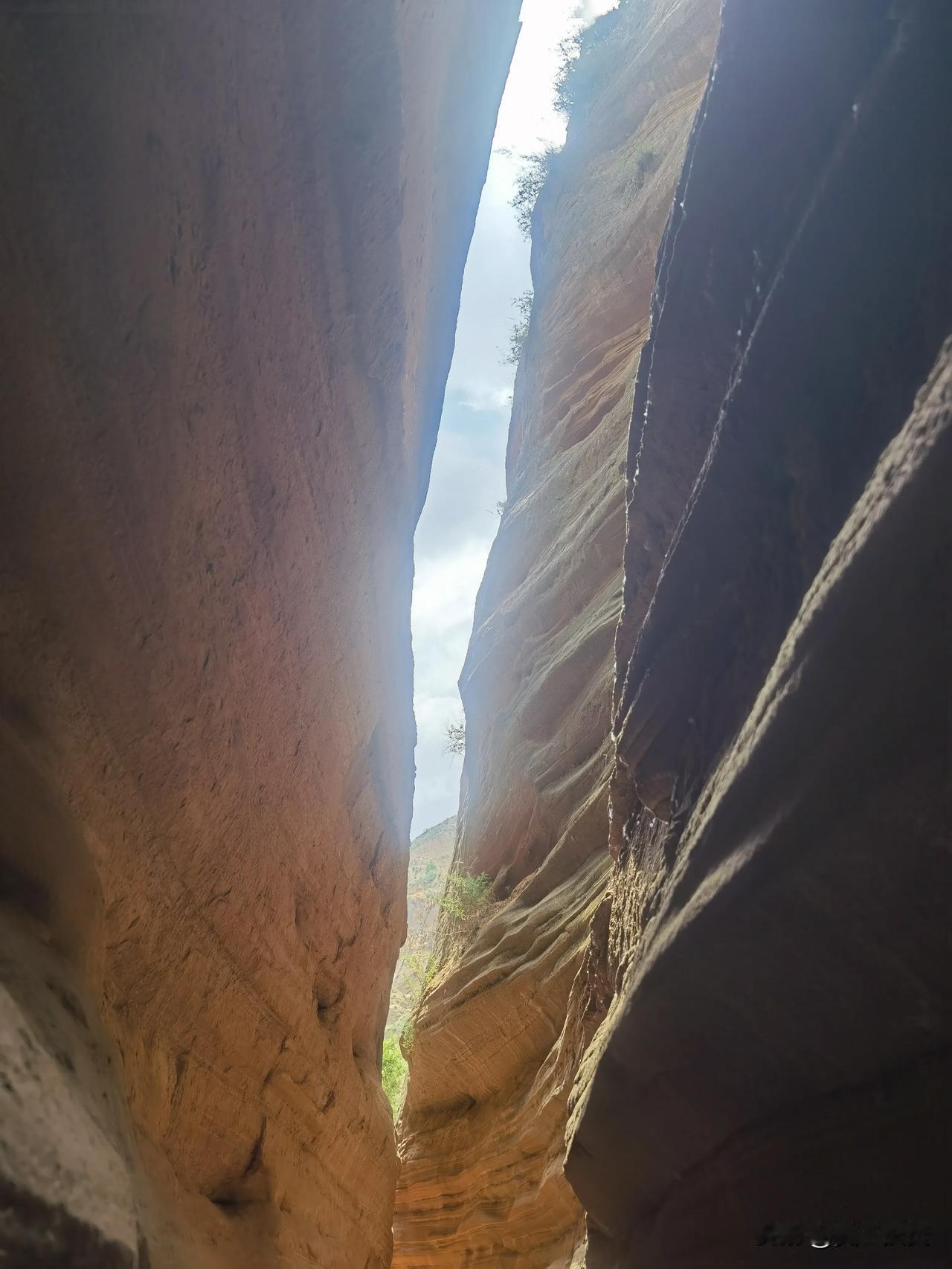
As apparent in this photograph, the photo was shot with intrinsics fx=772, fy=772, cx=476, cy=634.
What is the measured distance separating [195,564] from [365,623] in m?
1.91

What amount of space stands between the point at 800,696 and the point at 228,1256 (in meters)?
3.23

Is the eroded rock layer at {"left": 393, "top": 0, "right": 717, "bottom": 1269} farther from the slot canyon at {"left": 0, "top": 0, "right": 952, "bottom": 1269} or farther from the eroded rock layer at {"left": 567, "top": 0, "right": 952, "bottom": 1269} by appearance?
the eroded rock layer at {"left": 567, "top": 0, "right": 952, "bottom": 1269}

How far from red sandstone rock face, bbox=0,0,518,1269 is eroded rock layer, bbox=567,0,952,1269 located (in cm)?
147

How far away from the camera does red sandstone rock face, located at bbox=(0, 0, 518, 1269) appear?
2.03 meters

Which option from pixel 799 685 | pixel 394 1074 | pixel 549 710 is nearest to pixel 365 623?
pixel 799 685

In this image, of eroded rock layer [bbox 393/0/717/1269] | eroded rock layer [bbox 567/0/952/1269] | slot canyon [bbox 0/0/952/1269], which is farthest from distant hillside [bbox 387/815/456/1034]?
eroded rock layer [bbox 567/0/952/1269]

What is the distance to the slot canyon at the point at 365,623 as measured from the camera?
177 cm

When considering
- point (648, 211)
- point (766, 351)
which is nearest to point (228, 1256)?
point (766, 351)

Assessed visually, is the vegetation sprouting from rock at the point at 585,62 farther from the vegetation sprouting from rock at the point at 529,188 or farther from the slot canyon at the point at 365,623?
the slot canyon at the point at 365,623

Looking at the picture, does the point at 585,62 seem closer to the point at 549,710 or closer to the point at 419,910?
the point at 549,710

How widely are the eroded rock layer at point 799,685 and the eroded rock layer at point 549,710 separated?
2776mm

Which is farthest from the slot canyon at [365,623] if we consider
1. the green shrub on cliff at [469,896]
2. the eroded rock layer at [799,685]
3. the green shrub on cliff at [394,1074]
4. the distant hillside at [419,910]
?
the green shrub on cliff at [394,1074]

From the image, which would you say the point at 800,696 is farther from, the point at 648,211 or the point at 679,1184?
the point at 648,211


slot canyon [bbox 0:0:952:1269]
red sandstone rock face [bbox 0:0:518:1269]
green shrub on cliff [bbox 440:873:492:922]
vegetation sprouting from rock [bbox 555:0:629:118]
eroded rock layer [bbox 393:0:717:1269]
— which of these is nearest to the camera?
slot canyon [bbox 0:0:952:1269]
